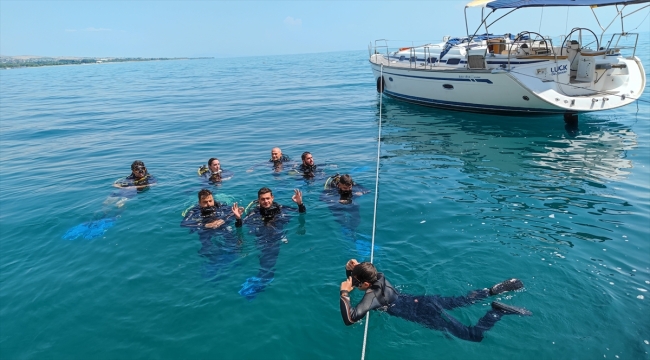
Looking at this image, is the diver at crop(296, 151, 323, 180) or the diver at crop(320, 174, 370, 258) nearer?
the diver at crop(320, 174, 370, 258)

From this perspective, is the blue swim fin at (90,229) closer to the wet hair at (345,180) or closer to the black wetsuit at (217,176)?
the black wetsuit at (217,176)

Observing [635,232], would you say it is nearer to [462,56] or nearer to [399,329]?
[399,329]

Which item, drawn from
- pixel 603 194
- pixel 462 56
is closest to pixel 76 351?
pixel 603 194

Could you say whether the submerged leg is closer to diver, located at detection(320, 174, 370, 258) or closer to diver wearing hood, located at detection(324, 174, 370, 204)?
diver, located at detection(320, 174, 370, 258)

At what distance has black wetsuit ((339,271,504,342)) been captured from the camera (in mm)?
4941

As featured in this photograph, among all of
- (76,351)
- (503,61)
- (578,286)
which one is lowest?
(76,351)

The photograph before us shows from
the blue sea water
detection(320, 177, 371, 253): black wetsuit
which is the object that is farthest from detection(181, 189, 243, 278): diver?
detection(320, 177, 371, 253): black wetsuit

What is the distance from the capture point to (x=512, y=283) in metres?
5.88

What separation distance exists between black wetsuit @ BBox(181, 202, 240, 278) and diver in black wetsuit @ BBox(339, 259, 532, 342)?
2683mm

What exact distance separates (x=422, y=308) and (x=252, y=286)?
2595 millimetres

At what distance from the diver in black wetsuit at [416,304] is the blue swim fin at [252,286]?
164cm

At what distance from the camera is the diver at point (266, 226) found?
668cm

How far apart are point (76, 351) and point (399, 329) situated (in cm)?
422

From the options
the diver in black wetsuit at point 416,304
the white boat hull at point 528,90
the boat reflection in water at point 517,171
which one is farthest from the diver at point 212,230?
the white boat hull at point 528,90
